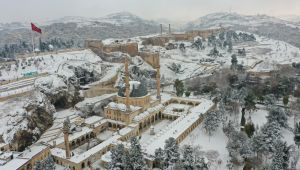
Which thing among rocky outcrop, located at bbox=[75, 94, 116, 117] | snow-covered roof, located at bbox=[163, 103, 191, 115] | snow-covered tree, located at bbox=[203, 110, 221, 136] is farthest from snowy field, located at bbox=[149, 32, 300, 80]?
snow-covered tree, located at bbox=[203, 110, 221, 136]

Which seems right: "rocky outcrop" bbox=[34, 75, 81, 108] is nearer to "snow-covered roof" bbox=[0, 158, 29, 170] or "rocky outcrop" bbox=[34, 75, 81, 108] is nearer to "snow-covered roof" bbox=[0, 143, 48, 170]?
"snow-covered roof" bbox=[0, 143, 48, 170]

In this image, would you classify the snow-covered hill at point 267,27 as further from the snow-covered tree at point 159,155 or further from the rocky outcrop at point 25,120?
the rocky outcrop at point 25,120

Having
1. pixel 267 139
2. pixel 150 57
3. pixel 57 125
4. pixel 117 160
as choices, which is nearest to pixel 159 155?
pixel 117 160

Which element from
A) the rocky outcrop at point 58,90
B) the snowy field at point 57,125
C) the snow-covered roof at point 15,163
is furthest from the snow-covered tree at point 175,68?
the snow-covered roof at point 15,163

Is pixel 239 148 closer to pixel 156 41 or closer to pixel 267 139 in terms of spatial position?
pixel 267 139

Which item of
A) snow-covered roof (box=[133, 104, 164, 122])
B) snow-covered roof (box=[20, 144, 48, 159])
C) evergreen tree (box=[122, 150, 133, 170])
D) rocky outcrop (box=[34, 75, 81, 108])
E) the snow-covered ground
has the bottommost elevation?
the snow-covered ground

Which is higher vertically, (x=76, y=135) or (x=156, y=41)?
(x=156, y=41)

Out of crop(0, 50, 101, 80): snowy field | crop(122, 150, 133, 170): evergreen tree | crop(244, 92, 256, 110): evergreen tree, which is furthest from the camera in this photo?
crop(0, 50, 101, 80): snowy field

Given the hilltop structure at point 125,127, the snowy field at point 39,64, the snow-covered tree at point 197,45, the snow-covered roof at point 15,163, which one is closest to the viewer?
the snow-covered roof at point 15,163

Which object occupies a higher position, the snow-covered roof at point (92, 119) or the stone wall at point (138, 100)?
the stone wall at point (138, 100)

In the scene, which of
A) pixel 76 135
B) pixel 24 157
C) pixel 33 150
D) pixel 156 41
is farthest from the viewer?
pixel 156 41

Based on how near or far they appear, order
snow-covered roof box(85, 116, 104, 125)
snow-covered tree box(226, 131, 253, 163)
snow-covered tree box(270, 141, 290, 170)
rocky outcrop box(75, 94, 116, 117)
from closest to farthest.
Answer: snow-covered tree box(270, 141, 290, 170), snow-covered tree box(226, 131, 253, 163), snow-covered roof box(85, 116, 104, 125), rocky outcrop box(75, 94, 116, 117)

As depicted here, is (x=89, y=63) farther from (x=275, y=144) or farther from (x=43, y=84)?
(x=275, y=144)

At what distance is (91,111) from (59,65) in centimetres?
1422
